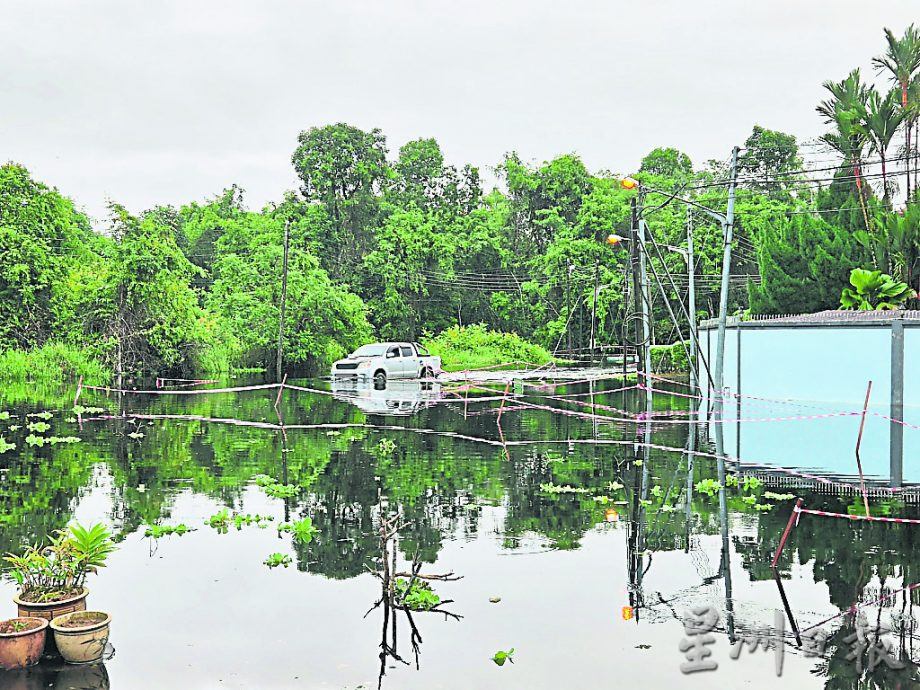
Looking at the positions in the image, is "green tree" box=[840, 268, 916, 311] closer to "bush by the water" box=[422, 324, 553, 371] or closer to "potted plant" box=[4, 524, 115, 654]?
"potted plant" box=[4, 524, 115, 654]

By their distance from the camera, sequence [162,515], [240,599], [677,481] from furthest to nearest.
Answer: [677,481] < [162,515] < [240,599]

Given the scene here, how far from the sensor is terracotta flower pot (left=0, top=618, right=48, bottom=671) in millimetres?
6250

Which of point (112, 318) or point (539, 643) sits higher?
point (112, 318)

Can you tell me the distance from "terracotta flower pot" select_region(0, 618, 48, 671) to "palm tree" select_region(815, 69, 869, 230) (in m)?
32.7

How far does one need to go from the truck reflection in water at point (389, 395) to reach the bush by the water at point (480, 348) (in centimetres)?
1615

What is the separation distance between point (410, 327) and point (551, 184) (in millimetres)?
15798

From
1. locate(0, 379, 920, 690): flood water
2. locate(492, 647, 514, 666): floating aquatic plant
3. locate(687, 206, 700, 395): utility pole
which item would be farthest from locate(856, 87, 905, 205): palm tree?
locate(492, 647, 514, 666): floating aquatic plant

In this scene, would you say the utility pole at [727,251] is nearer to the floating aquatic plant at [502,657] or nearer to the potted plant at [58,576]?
the floating aquatic plant at [502,657]

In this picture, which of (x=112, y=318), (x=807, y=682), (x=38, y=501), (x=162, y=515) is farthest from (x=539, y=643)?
(x=112, y=318)

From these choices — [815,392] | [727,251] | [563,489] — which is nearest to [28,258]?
[727,251]

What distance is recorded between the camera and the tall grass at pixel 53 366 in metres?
37.2

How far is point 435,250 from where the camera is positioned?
58344mm

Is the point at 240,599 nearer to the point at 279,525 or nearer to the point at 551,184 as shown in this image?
the point at 279,525

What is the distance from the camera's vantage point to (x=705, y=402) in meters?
25.9
